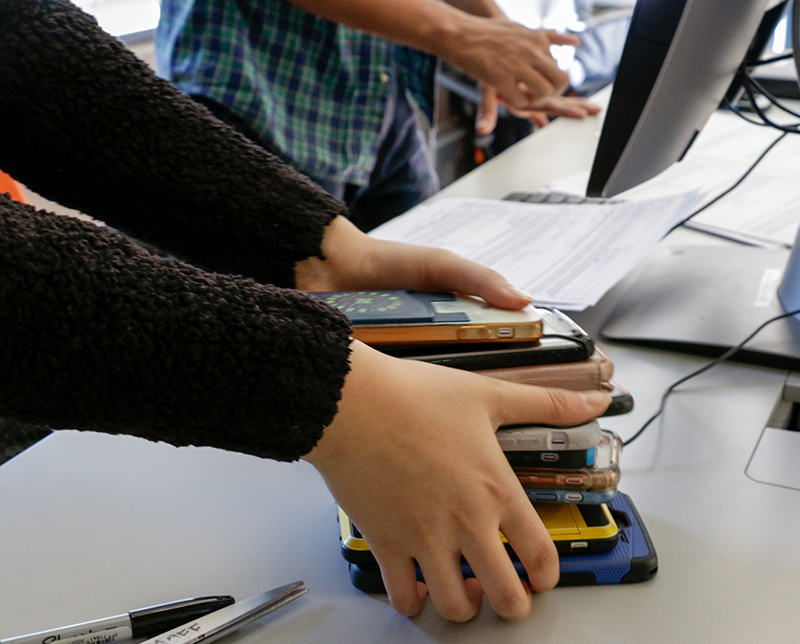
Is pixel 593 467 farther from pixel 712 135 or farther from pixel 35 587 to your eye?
pixel 712 135

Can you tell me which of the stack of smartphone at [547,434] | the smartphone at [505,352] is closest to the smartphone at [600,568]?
the stack of smartphone at [547,434]

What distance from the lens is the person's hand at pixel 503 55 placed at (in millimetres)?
932

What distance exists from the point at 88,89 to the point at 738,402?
54 cm

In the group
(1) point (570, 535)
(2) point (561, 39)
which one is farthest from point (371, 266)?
(2) point (561, 39)

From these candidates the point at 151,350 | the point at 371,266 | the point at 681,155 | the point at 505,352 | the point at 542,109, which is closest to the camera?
the point at 151,350

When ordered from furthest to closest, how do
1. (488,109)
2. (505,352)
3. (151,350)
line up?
(488,109), (505,352), (151,350)

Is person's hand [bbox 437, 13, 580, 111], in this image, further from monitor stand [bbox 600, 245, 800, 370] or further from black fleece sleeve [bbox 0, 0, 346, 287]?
black fleece sleeve [bbox 0, 0, 346, 287]

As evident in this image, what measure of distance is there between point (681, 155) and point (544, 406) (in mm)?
437

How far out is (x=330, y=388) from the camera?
33 centimetres

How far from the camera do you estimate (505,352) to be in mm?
411

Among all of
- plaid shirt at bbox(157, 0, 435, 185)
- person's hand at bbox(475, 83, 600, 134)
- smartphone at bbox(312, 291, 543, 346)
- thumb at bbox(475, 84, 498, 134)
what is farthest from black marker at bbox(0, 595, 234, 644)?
thumb at bbox(475, 84, 498, 134)

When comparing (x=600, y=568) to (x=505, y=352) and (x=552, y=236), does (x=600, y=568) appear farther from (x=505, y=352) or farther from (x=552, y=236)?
(x=552, y=236)

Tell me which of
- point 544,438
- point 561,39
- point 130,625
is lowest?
point 130,625

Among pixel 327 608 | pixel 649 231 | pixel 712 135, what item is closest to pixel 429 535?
pixel 327 608
